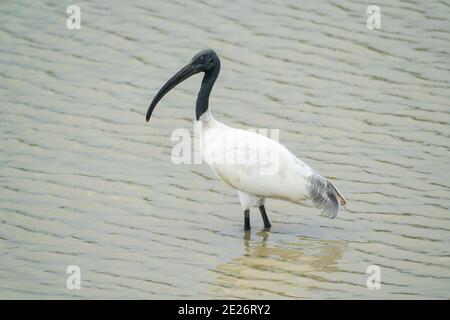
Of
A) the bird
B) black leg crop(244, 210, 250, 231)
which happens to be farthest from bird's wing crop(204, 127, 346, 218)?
black leg crop(244, 210, 250, 231)

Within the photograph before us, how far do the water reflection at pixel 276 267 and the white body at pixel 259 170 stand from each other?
15.1 inches

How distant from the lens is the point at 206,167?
1196cm

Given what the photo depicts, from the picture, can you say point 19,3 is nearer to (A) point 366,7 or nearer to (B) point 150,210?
(A) point 366,7

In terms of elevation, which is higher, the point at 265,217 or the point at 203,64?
the point at 203,64

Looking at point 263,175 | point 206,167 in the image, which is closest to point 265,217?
point 263,175

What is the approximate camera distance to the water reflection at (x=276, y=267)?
9.09m

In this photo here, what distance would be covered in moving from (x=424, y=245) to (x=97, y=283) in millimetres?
2905

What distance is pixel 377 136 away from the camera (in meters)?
12.5

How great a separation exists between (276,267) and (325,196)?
3.29ft

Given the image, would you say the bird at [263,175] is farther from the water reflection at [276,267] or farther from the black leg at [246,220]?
the water reflection at [276,267]

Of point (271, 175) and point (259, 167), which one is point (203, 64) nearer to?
point (259, 167)

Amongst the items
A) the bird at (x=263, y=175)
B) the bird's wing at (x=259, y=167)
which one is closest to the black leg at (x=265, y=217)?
the bird at (x=263, y=175)
